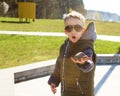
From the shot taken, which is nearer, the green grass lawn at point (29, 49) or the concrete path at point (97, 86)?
the concrete path at point (97, 86)

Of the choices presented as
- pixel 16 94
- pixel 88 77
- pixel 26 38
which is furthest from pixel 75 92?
pixel 26 38

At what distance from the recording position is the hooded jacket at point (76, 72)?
3.50 metres

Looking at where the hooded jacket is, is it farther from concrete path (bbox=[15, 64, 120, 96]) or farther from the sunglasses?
concrete path (bbox=[15, 64, 120, 96])

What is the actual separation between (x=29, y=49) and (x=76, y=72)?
9.05m

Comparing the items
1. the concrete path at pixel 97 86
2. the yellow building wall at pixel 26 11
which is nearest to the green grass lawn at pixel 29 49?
the concrete path at pixel 97 86

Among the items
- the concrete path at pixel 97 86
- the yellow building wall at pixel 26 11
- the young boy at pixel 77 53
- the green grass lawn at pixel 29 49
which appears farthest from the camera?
the yellow building wall at pixel 26 11

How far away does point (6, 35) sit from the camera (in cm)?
1573

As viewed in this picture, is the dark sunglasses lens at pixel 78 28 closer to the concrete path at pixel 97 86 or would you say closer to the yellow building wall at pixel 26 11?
the concrete path at pixel 97 86

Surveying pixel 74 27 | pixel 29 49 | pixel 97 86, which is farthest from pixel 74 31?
pixel 29 49

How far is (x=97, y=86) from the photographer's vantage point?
297 inches

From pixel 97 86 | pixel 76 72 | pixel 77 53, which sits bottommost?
pixel 97 86

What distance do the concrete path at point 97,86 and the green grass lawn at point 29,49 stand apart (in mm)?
2358

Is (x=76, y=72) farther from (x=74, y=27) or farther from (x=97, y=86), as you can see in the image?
(x=97, y=86)

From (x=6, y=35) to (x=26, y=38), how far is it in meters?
1.29
